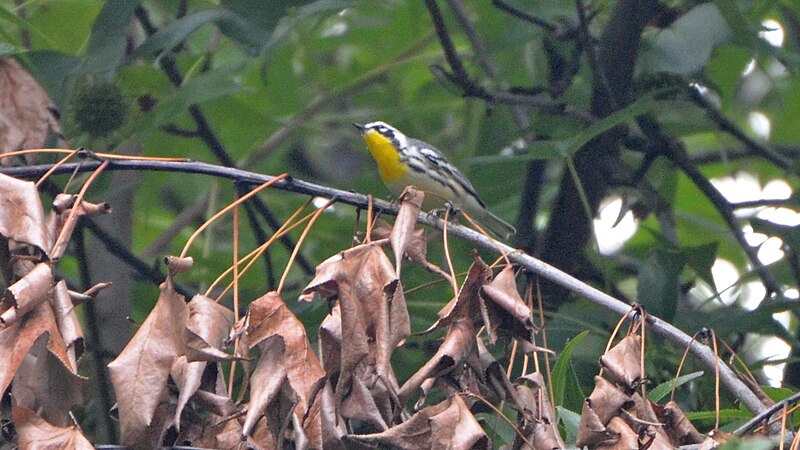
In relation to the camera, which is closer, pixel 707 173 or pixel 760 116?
pixel 707 173

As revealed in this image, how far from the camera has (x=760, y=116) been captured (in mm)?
6621

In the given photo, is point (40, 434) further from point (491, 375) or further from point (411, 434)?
point (491, 375)

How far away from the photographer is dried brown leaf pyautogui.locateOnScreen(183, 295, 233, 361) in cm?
178

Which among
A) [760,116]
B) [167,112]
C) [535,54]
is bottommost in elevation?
[760,116]

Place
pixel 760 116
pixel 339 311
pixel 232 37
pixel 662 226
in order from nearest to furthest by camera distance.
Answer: pixel 339 311 → pixel 232 37 → pixel 662 226 → pixel 760 116

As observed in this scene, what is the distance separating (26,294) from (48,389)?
0.17 metres

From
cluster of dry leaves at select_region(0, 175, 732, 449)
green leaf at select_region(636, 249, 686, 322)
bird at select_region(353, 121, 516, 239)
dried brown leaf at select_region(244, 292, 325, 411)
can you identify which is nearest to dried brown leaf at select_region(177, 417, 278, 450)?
cluster of dry leaves at select_region(0, 175, 732, 449)

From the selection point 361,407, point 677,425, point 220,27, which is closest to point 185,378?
point 361,407

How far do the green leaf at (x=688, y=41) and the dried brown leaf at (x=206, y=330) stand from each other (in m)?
2.01

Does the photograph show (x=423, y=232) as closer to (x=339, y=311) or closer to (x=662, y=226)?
(x=339, y=311)

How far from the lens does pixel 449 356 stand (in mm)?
1883

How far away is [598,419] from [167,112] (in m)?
1.84

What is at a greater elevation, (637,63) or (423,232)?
(423,232)

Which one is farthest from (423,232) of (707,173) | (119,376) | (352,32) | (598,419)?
(707,173)
